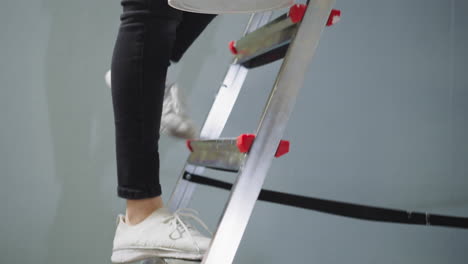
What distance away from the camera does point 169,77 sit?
1.58 m

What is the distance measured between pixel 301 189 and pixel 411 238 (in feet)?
1.33

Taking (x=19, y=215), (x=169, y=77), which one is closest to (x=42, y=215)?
(x=19, y=215)

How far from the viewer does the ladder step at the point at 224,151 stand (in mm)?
649

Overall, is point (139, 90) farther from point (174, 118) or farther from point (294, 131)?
point (294, 131)

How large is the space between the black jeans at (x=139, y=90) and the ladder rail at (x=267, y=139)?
0.17 metres

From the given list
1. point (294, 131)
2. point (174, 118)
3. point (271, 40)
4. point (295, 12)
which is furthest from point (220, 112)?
point (294, 131)

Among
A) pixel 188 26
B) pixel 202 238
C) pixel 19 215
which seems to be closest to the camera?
pixel 202 238

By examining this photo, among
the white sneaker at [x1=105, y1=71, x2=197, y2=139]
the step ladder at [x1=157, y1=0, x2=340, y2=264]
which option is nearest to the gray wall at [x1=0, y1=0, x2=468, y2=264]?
the white sneaker at [x1=105, y1=71, x2=197, y2=139]

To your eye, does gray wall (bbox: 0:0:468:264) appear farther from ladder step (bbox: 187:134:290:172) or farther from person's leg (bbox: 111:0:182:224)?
person's leg (bbox: 111:0:182:224)

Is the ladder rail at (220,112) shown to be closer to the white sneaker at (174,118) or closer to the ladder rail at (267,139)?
the white sneaker at (174,118)

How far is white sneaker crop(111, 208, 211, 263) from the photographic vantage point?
66cm

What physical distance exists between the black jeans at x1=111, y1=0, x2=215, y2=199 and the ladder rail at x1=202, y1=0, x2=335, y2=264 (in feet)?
0.56

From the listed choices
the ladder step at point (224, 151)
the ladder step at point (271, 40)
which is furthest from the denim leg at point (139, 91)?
the ladder step at point (271, 40)

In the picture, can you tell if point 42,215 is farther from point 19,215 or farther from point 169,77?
point 169,77
